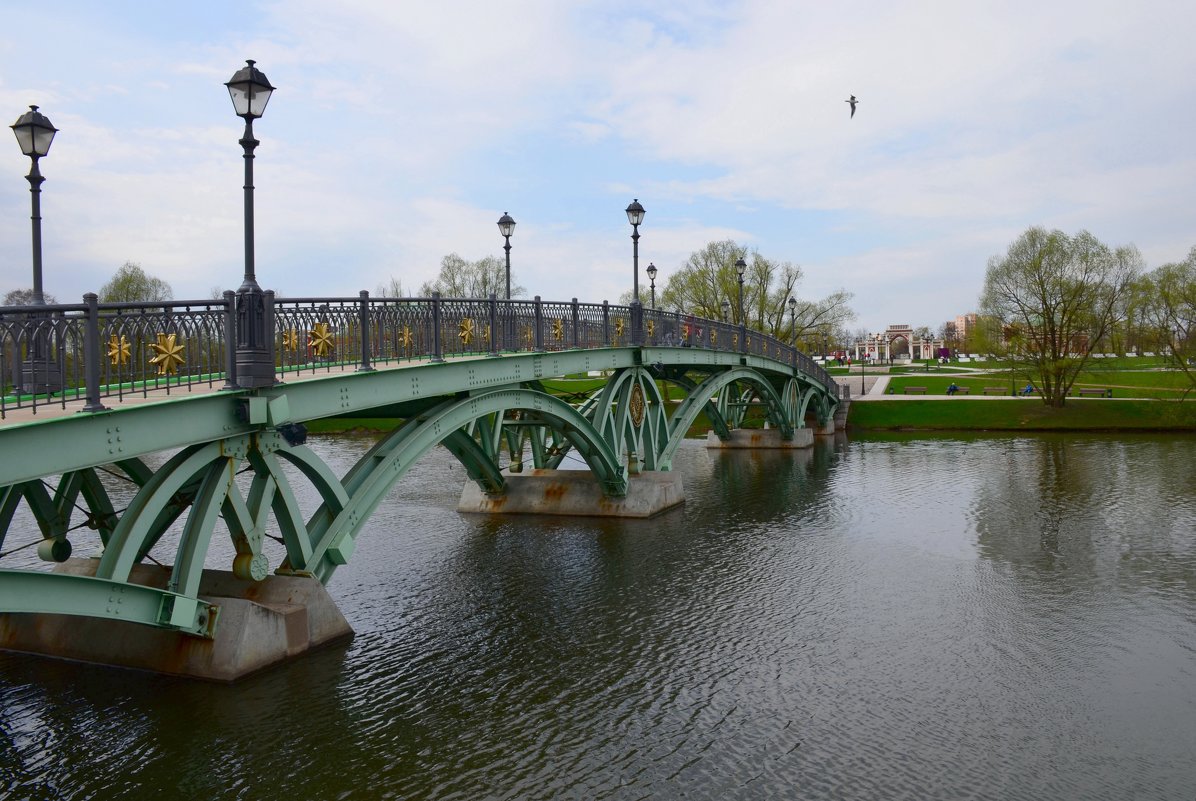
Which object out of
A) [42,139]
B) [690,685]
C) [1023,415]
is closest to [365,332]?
[42,139]

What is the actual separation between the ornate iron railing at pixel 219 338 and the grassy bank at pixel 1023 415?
36003mm

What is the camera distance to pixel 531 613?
49.9ft

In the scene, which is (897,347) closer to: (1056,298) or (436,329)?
(1056,298)

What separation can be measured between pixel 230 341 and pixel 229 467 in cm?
153

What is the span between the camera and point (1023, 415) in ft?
166

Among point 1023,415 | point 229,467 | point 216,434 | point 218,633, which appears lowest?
point 218,633

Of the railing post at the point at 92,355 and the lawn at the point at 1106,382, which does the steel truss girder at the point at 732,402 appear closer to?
the lawn at the point at 1106,382

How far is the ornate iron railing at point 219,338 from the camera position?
902 cm

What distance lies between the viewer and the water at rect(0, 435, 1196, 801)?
9.26m

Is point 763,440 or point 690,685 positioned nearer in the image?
point 690,685

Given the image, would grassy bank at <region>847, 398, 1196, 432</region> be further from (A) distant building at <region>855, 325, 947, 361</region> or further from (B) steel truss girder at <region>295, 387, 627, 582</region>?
(A) distant building at <region>855, 325, 947, 361</region>

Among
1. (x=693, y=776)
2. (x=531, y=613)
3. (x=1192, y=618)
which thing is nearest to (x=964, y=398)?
(x=1192, y=618)

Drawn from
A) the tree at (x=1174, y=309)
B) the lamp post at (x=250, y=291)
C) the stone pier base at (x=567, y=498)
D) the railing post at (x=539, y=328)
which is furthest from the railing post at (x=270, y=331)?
the tree at (x=1174, y=309)

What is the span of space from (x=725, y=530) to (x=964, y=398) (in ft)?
136
